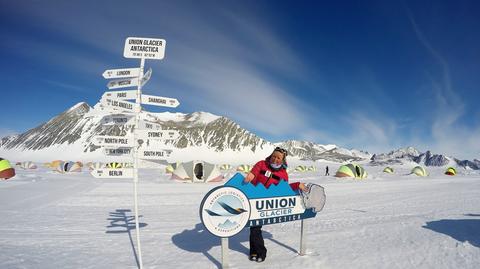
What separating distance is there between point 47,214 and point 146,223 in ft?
13.9

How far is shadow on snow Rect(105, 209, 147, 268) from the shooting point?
8.20m

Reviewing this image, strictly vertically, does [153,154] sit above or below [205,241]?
above

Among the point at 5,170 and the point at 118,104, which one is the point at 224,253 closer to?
the point at 118,104

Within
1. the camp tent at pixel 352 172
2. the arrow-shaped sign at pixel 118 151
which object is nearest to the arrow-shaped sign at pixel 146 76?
the arrow-shaped sign at pixel 118 151

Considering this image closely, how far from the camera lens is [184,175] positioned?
31.1 meters

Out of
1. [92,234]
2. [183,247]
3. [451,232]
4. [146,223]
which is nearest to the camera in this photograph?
[183,247]

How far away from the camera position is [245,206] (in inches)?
199

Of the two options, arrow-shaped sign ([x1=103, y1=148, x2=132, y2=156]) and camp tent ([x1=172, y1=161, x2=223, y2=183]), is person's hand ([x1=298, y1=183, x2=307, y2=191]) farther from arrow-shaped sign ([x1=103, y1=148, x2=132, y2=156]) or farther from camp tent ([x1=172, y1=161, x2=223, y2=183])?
camp tent ([x1=172, y1=161, x2=223, y2=183])

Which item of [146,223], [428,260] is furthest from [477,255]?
[146,223]

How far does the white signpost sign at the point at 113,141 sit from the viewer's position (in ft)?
16.6

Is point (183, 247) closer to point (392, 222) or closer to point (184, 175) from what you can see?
point (392, 222)

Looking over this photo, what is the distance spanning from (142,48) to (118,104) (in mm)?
1108

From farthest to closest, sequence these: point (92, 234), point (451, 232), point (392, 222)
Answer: point (392, 222), point (92, 234), point (451, 232)

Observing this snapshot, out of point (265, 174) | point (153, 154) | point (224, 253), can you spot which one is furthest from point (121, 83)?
point (224, 253)
